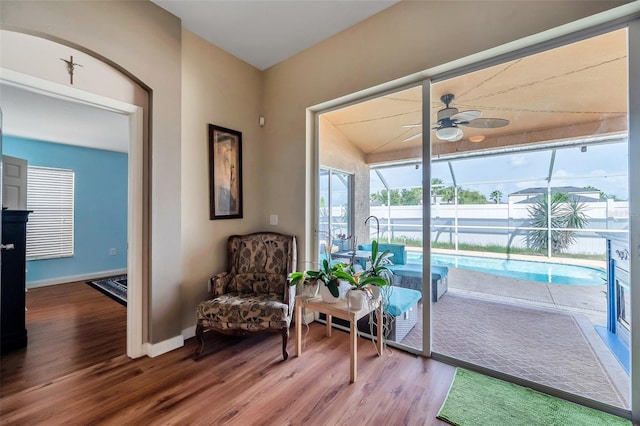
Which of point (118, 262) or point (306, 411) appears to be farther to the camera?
point (118, 262)

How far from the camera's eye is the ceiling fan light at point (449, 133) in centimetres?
218

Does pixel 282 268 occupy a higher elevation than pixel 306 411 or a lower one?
higher

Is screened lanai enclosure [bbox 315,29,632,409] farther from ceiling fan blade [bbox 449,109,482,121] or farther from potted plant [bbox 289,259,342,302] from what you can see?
potted plant [bbox 289,259,342,302]

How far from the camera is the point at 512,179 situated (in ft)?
6.57

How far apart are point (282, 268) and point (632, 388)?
263cm

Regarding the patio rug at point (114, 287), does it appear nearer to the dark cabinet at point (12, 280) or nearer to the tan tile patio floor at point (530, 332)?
the dark cabinet at point (12, 280)

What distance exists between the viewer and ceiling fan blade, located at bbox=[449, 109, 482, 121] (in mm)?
2104

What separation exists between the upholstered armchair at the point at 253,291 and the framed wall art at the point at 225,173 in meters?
0.33

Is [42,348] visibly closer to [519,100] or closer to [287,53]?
[287,53]

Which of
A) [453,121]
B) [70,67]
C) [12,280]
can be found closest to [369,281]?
[453,121]

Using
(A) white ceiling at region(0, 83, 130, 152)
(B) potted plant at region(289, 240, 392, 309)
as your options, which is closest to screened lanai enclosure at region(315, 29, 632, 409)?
(B) potted plant at region(289, 240, 392, 309)

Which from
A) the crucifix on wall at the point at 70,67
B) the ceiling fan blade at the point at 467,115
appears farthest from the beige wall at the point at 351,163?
the crucifix on wall at the point at 70,67

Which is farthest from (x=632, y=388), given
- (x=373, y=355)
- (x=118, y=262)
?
(x=118, y=262)

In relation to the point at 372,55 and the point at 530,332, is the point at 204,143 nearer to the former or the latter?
the point at 372,55
